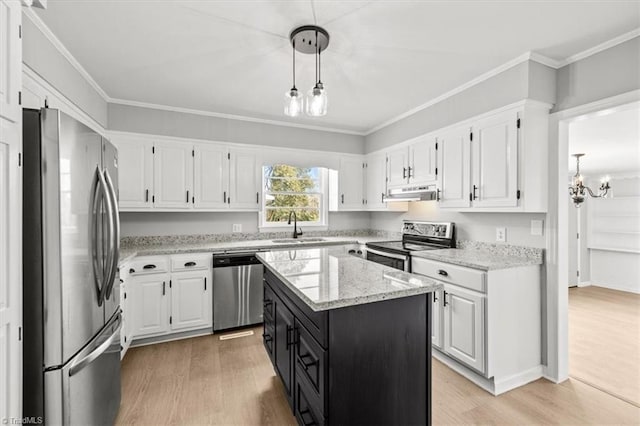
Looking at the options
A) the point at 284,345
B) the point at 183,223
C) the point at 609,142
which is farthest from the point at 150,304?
the point at 609,142

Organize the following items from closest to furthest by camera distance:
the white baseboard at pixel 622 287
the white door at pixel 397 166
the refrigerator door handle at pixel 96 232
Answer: the refrigerator door handle at pixel 96 232 < the white door at pixel 397 166 < the white baseboard at pixel 622 287

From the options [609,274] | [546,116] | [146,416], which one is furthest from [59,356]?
[609,274]

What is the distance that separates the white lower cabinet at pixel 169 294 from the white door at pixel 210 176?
28.4 inches

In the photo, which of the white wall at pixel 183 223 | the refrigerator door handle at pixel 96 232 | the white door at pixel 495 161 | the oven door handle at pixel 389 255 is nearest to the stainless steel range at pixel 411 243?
the oven door handle at pixel 389 255

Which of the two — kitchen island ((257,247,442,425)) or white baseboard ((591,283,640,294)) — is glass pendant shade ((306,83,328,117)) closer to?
kitchen island ((257,247,442,425))

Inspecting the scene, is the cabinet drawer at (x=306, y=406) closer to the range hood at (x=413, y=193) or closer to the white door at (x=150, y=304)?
the white door at (x=150, y=304)

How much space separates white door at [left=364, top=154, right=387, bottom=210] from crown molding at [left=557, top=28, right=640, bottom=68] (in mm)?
2102

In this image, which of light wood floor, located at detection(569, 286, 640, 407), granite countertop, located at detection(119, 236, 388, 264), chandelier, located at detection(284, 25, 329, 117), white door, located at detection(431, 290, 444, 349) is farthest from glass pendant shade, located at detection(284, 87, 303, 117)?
light wood floor, located at detection(569, 286, 640, 407)

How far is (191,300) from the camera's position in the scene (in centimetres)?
318

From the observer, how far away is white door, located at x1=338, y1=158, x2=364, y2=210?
4430mm

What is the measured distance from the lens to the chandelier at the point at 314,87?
1877 mm

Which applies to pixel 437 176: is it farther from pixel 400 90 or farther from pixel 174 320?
pixel 174 320

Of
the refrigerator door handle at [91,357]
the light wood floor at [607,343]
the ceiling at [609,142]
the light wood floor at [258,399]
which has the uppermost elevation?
the ceiling at [609,142]

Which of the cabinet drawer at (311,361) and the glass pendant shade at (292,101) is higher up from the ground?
the glass pendant shade at (292,101)
